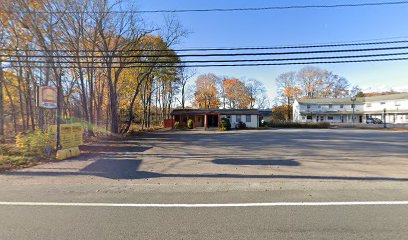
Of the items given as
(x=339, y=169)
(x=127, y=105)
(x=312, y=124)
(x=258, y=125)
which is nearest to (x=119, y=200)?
(x=339, y=169)

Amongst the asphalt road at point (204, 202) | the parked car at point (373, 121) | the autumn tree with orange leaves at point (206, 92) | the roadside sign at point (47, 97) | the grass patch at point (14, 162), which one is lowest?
the asphalt road at point (204, 202)

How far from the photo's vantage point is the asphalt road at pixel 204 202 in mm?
3059

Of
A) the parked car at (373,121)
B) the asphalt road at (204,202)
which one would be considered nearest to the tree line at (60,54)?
the asphalt road at (204,202)

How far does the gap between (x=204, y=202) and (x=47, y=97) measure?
9.58 metres

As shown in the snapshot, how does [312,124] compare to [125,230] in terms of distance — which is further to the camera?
[312,124]

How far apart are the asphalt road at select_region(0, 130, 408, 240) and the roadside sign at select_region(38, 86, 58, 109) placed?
376cm

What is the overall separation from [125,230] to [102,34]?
16764mm

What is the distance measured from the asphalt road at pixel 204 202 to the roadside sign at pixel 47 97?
376cm

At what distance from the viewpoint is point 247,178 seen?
19.9 ft

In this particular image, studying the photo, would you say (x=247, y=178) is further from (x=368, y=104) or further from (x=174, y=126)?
(x=368, y=104)

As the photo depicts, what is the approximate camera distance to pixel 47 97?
965cm

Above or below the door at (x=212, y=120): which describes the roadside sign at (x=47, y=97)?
above

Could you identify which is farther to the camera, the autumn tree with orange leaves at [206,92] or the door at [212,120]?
the autumn tree with orange leaves at [206,92]

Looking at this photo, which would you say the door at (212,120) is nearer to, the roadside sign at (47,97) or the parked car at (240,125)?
the parked car at (240,125)
